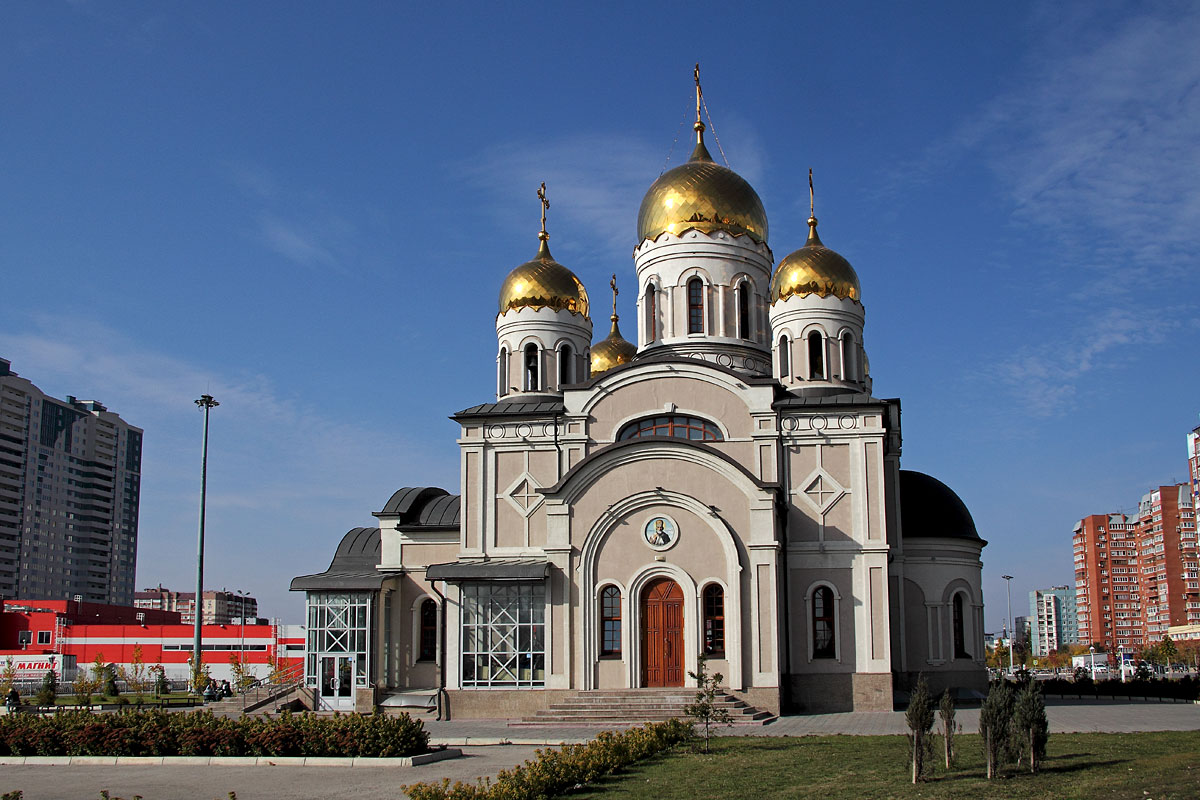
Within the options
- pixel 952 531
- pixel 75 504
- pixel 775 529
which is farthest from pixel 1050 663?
pixel 75 504

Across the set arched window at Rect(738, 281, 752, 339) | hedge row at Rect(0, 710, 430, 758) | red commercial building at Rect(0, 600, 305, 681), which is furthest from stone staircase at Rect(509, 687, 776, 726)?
red commercial building at Rect(0, 600, 305, 681)

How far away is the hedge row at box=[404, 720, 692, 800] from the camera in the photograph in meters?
11.9

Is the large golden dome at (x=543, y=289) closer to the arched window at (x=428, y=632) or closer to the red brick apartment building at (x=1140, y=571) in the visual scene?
the arched window at (x=428, y=632)

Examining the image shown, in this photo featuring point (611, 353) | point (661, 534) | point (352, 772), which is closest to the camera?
point (352, 772)

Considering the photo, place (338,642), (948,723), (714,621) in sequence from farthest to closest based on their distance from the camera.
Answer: (338,642)
(714,621)
(948,723)

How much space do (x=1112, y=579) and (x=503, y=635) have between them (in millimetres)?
100696

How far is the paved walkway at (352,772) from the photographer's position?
13922 millimetres

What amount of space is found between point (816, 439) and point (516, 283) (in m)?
10.2

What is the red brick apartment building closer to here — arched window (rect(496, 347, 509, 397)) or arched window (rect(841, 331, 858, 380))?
arched window (rect(841, 331, 858, 380))

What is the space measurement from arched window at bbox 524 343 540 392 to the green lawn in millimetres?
15811

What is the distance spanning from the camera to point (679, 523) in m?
25.6

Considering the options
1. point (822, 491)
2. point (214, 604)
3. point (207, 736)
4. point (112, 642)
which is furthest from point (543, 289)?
point (214, 604)

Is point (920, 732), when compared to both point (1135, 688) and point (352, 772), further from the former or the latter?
point (1135, 688)

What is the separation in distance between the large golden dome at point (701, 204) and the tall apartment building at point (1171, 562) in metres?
80.1
